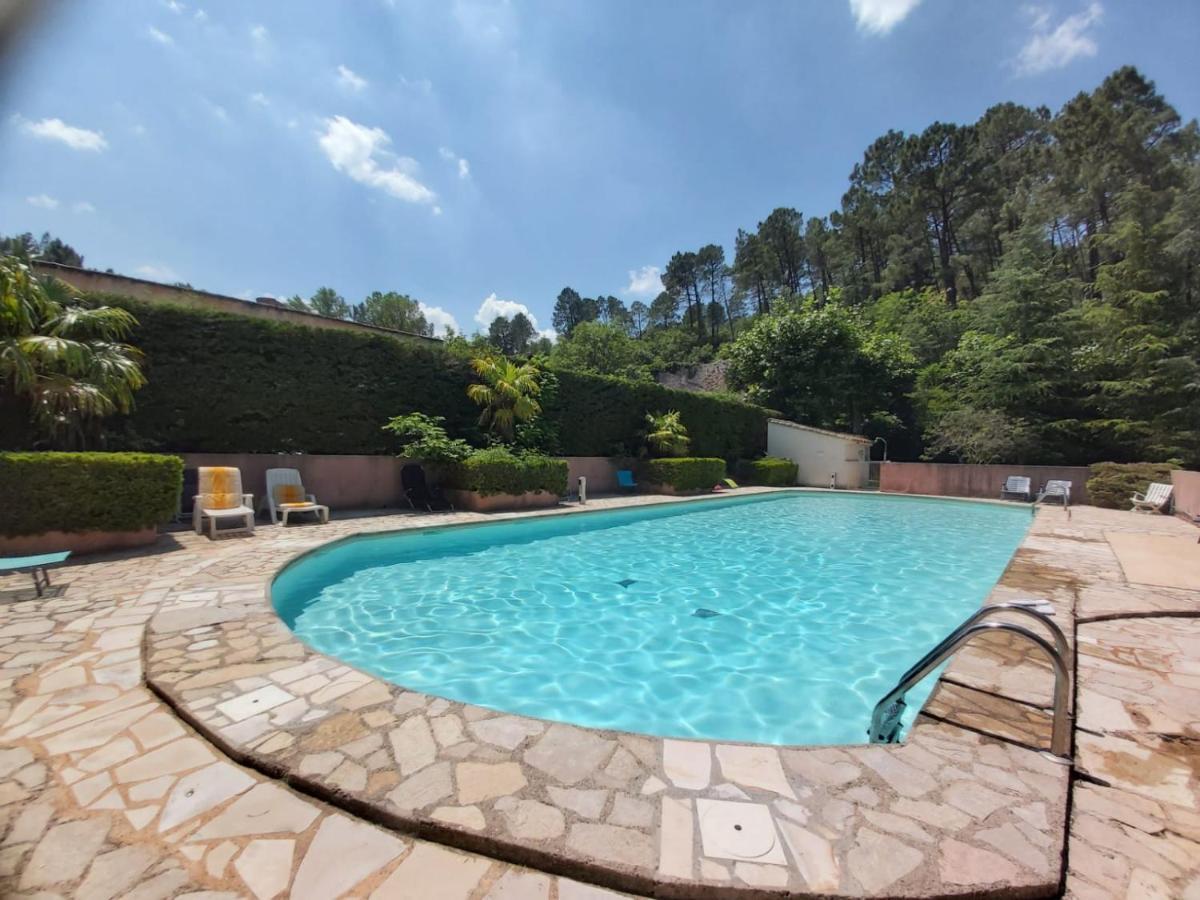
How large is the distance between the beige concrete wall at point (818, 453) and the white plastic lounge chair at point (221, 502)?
67.0 ft

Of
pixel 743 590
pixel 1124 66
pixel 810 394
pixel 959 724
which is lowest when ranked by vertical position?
pixel 743 590

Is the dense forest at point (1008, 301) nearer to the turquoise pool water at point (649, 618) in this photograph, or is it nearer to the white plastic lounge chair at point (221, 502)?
the turquoise pool water at point (649, 618)

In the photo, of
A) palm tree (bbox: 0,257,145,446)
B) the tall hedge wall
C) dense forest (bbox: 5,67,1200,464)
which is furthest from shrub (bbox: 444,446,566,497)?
palm tree (bbox: 0,257,145,446)

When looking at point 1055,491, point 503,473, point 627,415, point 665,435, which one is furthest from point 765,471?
point 503,473

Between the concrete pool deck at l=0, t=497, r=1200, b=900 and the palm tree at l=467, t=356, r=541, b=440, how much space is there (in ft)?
31.3

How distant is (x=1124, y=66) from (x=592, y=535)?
3441cm

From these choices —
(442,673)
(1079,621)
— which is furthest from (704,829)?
(1079,621)

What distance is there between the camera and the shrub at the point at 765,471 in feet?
67.1

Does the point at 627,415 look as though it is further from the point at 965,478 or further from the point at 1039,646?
the point at 1039,646

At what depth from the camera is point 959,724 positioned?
2641 millimetres

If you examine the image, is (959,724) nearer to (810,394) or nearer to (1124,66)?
(810,394)

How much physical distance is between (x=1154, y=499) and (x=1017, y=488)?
12.0 feet

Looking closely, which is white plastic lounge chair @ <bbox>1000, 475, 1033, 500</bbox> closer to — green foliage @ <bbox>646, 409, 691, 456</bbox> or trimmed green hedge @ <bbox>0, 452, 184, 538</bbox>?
green foliage @ <bbox>646, 409, 691, 456</bbox>

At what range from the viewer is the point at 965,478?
18.1m
